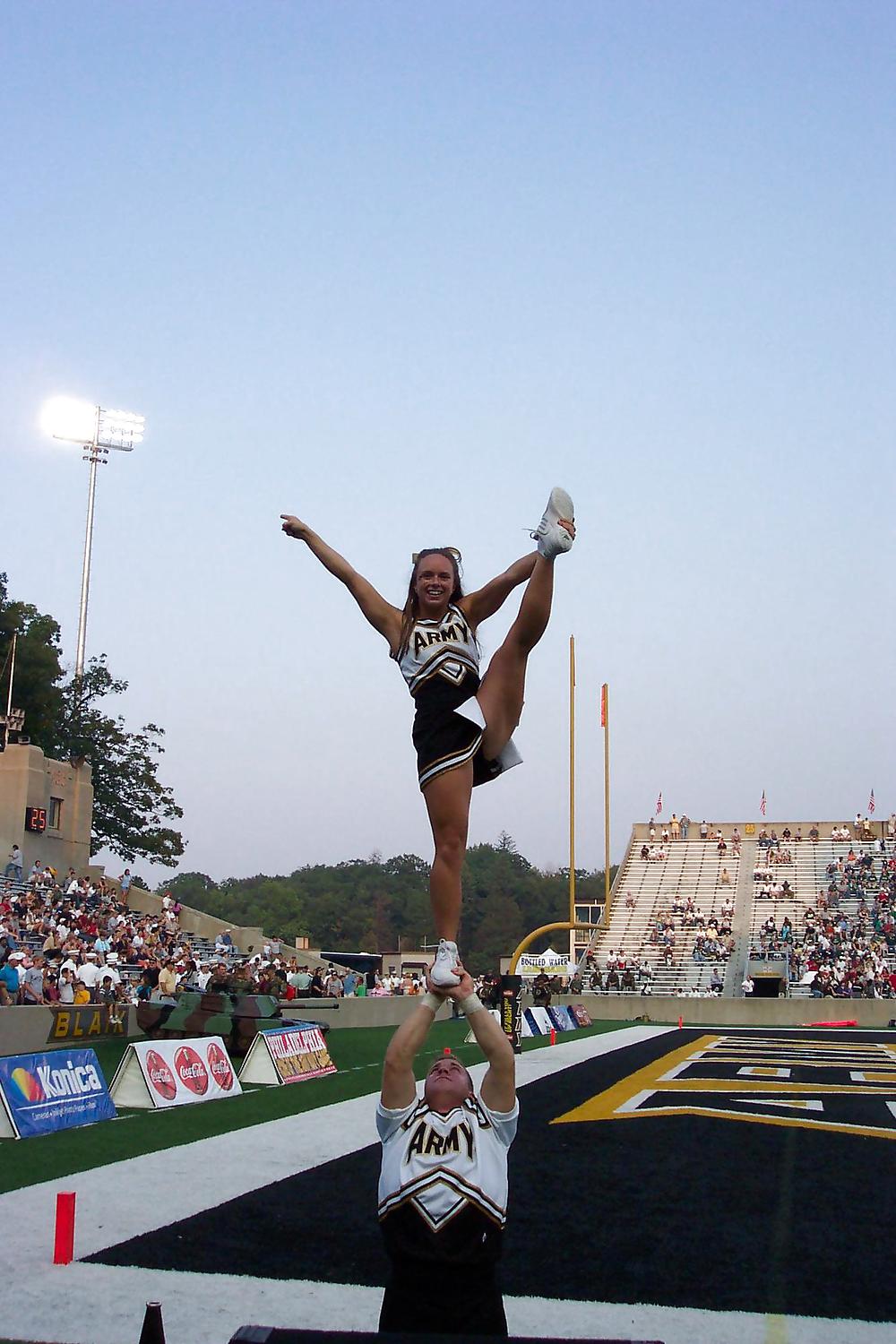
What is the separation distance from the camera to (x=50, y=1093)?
8.74m

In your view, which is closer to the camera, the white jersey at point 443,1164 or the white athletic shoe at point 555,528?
the white jersey at point 443,1164

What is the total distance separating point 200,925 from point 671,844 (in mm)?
19328

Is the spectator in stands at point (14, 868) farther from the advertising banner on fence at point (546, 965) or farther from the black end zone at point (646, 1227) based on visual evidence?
the black end zone at point (646, 1227)

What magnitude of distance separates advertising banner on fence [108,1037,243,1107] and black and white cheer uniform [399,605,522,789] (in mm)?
7300

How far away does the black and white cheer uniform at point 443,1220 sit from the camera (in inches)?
126

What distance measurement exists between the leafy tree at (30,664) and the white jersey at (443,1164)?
3639 cm

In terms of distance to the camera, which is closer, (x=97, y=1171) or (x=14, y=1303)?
(x=14, y=1303)

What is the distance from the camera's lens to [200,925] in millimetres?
33188

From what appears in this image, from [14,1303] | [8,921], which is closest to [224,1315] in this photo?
[14,1303]

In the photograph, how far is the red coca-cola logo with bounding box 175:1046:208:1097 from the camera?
10.7 meters

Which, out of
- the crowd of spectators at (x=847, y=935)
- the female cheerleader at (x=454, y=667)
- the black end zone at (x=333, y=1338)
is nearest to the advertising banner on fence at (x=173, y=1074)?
the female cheerleader at (x=454, y=667)

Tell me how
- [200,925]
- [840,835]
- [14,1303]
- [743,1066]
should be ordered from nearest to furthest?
[14,1303] < [743,1066] < [200,925] < [840,835]

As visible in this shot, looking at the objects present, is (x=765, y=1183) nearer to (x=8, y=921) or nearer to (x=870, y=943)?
(x=8, y=921)

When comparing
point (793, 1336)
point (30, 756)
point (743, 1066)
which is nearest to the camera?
point (793, 1336)
